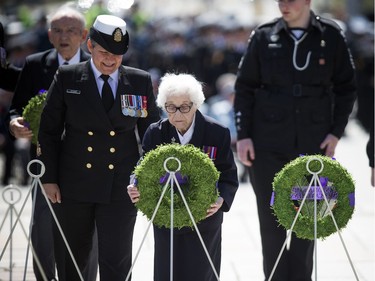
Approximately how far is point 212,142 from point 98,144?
78 cm

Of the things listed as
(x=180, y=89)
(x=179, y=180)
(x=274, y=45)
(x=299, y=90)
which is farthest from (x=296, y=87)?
(x=179, y=180)

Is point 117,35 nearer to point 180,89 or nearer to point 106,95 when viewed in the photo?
point 106,95

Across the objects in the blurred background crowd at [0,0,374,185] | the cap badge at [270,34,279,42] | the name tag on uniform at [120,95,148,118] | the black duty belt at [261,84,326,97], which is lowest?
the name tag on uniform at [120,95,148,118]

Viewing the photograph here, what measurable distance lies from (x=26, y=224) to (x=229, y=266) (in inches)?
96.6

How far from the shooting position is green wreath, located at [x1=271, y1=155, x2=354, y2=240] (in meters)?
5.11

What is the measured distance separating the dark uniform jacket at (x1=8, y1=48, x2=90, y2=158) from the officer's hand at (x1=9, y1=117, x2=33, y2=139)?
0.37 ft

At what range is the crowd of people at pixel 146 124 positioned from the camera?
214 inches

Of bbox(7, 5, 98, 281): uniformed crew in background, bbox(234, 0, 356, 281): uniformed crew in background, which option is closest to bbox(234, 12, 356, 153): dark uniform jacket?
bbox(234, 0, 356, 281): uniformed crew in background

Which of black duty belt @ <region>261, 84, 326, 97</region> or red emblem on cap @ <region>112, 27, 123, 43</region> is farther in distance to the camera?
black duty belt @ <region>261, 84, 326, 97</region>

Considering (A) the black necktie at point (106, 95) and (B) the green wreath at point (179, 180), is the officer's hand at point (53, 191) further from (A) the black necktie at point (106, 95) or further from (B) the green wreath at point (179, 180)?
(B) the green wreath at point (179, 180)

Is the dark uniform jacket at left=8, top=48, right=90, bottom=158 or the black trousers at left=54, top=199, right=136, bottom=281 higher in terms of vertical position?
the dark uniform jacket at left=8, top=48, right=90, bottom=158

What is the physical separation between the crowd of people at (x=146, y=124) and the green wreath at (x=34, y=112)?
7 cm

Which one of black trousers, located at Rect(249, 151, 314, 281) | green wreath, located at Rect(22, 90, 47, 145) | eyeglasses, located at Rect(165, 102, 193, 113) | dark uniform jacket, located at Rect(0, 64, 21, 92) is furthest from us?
dark uniform jacket, located at Rect(0, 64, 21, 92)

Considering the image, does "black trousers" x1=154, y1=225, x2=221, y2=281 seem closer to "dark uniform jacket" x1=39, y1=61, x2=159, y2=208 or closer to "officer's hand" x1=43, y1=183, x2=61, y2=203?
"dark uniform jacket" x1=39, y1=61, x2=159, y2=208
